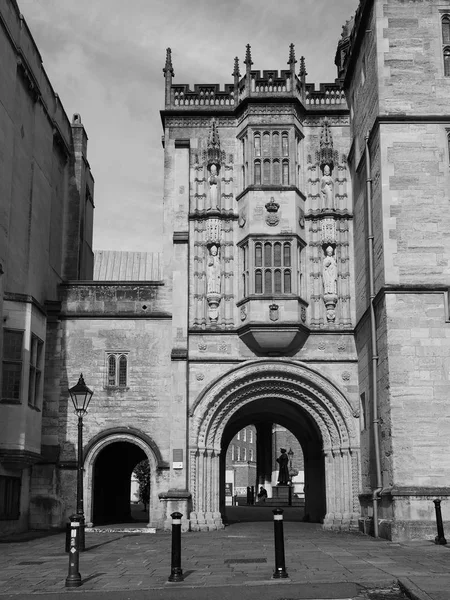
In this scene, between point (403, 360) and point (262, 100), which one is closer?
point (403, 360)

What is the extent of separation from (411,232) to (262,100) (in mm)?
8367

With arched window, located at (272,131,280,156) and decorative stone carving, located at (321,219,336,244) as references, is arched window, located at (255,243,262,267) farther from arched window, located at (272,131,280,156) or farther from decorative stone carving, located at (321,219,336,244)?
arched window, located at (272,131,280,156)

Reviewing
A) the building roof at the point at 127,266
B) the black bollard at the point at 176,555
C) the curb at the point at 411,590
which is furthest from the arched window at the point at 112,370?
the building roof at the point at 127,266

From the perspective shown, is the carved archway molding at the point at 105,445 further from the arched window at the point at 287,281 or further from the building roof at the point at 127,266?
the building roof at the point at 127,266

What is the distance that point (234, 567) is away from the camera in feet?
48.3

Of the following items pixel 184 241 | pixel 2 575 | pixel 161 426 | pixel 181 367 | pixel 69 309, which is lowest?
pixel 2 575

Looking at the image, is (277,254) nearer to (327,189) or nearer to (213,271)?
(213,271)

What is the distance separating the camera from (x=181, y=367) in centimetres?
2625

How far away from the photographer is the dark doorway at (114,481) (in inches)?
1169

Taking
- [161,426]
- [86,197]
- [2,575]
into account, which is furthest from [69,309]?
[2,575]

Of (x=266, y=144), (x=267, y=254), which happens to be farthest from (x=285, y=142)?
(x=267, y=254)

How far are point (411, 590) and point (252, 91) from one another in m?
20.5

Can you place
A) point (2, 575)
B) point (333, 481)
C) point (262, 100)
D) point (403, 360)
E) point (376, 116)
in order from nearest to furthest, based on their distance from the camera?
point (2, 575) → point (403, 360) → point (376, 116) → point (333, 481) → point (262, 100)

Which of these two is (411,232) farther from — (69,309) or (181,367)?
(69,309)
